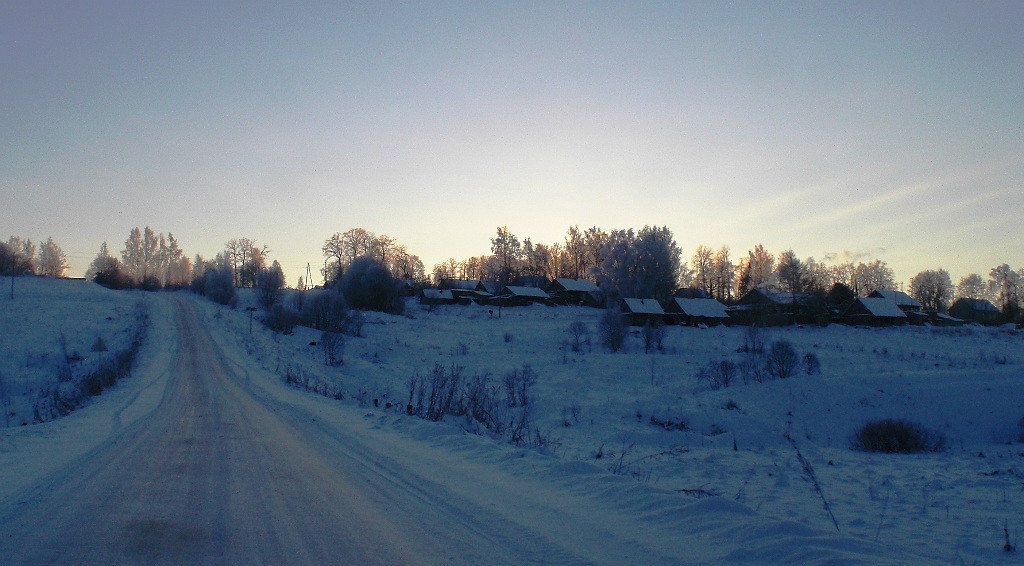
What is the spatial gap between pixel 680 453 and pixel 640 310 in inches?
2149

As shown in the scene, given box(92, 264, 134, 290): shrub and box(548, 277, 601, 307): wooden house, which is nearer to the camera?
box(548, 277, 601, 307): wooden house

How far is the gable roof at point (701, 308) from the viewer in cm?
6775

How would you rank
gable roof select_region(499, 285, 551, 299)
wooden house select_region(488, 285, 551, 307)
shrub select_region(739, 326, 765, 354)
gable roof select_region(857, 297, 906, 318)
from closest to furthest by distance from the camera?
1. shrub select_region(739, 326, 765, 354)
2. gable roof select_region(857, 297, 906, 318)
3. wooden house select_region(488, 285, 551, 307)
4. gable roof select_region(499, 285, 551, 299)

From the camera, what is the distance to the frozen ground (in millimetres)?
6117

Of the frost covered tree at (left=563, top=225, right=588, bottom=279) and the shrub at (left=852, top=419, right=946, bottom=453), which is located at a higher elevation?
the frost covered tree at (left=563, top=225, right=588, bottom=279)

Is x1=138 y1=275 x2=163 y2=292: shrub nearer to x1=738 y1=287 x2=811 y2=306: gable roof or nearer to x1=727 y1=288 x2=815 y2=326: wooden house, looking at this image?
x1=727 y1=288 x2=815 y2=326: wooden house

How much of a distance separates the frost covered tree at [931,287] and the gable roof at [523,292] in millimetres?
72102

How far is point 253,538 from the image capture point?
17.8 feet

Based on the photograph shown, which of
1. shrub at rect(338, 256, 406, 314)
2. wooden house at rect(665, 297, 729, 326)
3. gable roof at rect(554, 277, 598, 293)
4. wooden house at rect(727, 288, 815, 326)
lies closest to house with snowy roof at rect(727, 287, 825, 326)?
wooden house at rect(727, 288, 815, 326)

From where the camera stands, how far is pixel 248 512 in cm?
620

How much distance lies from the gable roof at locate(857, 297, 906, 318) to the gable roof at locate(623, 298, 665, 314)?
22.3 m

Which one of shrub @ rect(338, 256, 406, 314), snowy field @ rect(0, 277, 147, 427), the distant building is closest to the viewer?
snowy field @ rect(0, 277, 147, 427)

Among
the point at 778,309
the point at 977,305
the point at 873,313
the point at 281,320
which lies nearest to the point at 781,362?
the point at 281,320

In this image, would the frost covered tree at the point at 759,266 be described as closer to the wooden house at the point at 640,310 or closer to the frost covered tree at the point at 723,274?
the frost covered tree at the point at 723,274
